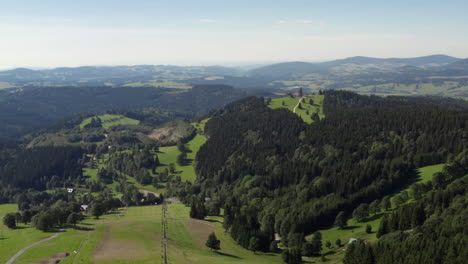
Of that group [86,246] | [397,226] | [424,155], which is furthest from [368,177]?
[86,246]

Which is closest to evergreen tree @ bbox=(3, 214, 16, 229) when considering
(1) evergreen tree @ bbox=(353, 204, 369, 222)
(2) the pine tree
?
(2) the pine tree

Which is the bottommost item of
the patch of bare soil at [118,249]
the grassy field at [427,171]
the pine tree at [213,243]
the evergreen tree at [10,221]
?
the evergreen tree at [10,221]

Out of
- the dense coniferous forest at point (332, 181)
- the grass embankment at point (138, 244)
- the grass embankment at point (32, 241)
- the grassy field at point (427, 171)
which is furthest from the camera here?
the grassy field at point (427, 171)

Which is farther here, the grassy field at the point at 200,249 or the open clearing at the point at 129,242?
the grassy field at the point at 200,249

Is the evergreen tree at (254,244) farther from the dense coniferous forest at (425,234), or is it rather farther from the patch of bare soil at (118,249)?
the patch of bare soil at (118,249)

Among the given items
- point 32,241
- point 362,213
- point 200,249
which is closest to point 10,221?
point 32,241

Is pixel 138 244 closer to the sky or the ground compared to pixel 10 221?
closer to the sky

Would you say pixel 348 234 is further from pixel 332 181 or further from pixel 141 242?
pixel 141 242

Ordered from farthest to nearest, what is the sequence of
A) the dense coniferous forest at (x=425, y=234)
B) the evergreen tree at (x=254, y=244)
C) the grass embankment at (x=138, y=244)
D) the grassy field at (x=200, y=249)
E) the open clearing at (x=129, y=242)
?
the evergreen tree at (x=254, y=244) < the grassy field at (x=200, y=249) < the grass embankment at (x=138, y=244) < the open clearing at (x=129, y=242) < the dense coniferous forest at (x=425, y=234)

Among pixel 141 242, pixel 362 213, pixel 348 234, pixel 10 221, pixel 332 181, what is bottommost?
pixel 10 221

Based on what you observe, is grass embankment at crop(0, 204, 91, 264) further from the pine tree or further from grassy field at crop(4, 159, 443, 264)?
the pine tree

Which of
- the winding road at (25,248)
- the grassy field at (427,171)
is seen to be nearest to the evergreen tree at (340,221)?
the grassy field at (427,171)
